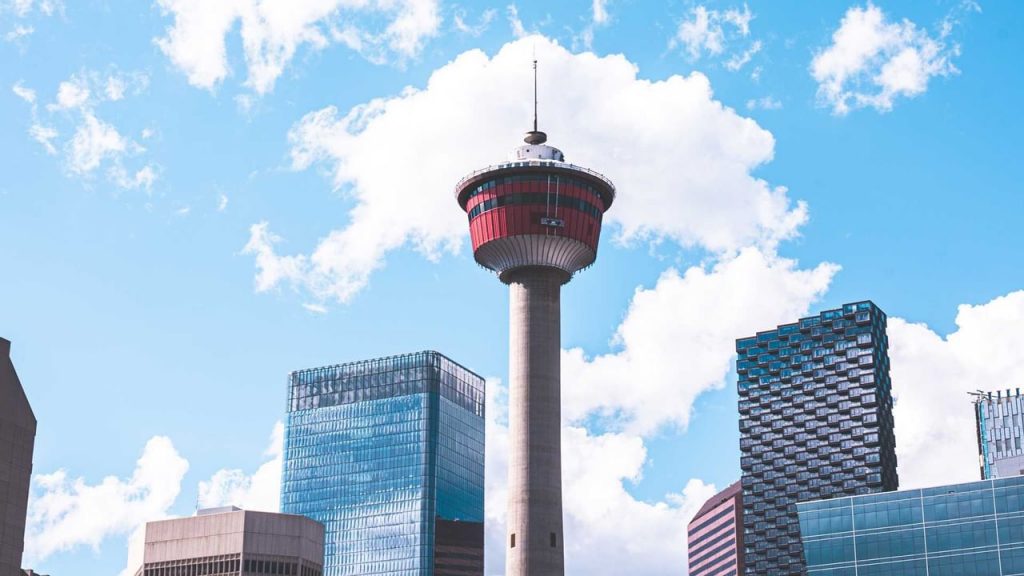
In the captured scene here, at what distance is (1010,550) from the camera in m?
174

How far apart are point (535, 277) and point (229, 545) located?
156 ft

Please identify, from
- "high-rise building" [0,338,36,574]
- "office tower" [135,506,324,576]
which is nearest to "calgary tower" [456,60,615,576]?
"office tower" [135,506,324,576]

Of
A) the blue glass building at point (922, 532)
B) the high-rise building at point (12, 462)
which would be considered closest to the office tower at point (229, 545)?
the high-rise building at point (12, 462)

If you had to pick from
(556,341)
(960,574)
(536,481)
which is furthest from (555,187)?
(960,574)

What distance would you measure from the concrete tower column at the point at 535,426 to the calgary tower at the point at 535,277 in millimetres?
106

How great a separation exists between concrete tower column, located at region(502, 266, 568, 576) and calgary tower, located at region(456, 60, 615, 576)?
0.35ft

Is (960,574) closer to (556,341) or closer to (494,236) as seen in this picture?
(556,341)

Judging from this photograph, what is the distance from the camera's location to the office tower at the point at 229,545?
170 m

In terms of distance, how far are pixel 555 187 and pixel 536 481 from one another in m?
34.9

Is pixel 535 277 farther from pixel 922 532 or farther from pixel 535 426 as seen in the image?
pixel 922 532

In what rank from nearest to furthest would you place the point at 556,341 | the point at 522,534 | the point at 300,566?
the point at 522,534, the point at 556,341, the point at 300,566

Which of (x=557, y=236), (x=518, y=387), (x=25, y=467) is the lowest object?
(x=25, y=467)

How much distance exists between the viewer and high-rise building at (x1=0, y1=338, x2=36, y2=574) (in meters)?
120

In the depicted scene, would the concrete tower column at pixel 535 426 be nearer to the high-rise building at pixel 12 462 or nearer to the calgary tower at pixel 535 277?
the calgary tower at pixel 535 277
